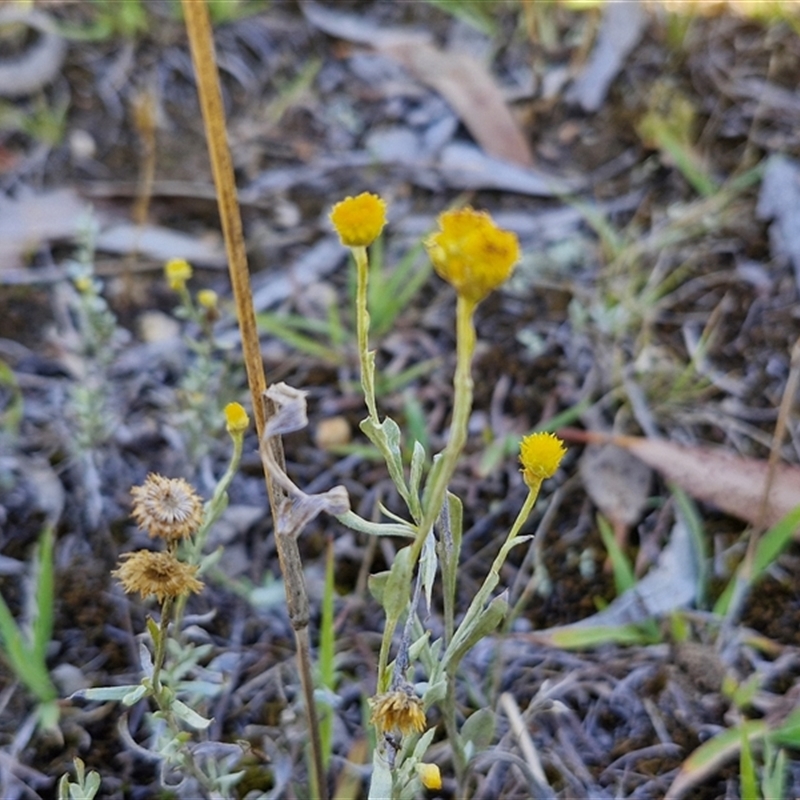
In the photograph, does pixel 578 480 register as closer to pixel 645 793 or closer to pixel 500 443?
pixel 500 443

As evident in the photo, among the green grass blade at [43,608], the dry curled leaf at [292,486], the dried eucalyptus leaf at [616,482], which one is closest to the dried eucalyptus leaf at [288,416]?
the dry curled leaf at [292,486]

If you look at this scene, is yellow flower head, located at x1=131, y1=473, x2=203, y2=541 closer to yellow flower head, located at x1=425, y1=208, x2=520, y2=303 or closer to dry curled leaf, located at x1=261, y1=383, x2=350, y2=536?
dry curled leaf, located at x1=261, y1=383, x2=350, y2=536

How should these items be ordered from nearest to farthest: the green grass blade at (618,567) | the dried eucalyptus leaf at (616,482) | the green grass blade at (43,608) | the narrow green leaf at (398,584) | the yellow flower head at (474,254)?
1. the yellow flower head at (474,254)
2. the narrow green leaf at (398,584)
3. the green grass blade at (43,608)
4. the green grass blade at (618,567)
5. the dried eucalyptus leaf at (616,482)

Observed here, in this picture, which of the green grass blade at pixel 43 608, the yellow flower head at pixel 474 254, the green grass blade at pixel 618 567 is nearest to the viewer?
the yellow flower head at pixel 474 254

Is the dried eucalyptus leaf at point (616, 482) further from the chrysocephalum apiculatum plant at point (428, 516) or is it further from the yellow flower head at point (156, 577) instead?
the yellow flower head at point (156, 577)

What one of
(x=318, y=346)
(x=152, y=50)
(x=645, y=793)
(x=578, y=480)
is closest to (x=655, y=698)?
(x=645, y=793)
